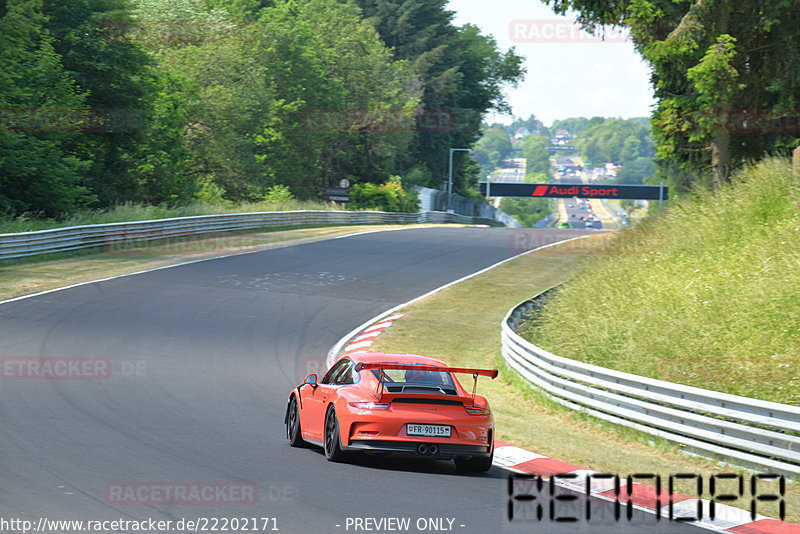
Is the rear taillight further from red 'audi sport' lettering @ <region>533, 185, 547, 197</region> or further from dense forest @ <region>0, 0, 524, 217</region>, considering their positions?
red 'audi sport' lettering @ <region>533, 185, 547, 197</region>

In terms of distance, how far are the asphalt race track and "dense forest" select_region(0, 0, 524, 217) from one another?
567 inches

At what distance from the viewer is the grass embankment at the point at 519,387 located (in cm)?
1034

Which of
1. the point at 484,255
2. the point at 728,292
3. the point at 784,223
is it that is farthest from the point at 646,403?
the point at 484,255

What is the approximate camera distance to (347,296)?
2650 centimetres

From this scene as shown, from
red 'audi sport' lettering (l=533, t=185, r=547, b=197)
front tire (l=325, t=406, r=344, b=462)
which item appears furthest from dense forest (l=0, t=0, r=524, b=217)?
front tire (l=325, t=406, r=344, b=462)

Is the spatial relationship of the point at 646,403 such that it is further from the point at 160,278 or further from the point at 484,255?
the point at 484,255

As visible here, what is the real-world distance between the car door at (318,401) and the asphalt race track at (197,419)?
26 cm

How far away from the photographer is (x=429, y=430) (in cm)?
917

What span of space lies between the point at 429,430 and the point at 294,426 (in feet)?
7.50

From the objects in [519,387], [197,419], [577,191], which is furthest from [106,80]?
[577,191]

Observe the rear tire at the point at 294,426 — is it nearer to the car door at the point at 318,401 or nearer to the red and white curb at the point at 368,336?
the car door at the point at 318,401

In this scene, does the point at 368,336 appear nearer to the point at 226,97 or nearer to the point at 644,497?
the point at 644,497

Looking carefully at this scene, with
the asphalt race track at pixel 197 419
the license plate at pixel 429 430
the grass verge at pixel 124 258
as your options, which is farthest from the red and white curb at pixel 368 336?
the grass verge at pixel 124 258

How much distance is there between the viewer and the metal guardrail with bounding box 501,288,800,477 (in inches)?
383
